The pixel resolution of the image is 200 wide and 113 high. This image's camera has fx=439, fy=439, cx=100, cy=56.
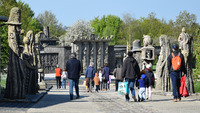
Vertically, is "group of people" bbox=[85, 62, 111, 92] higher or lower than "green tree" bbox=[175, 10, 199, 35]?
lower

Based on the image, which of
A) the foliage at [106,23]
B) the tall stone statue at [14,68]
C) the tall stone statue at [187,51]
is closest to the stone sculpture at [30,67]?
the tall stone statue at [14,68]

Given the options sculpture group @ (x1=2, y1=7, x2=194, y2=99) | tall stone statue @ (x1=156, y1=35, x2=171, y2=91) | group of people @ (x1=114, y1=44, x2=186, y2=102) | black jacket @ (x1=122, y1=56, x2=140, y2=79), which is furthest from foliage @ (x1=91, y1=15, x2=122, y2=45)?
black jacket @ (x1=122, y1=56, x2=140, y2=79)

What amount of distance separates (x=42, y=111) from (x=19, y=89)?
2.67 metres

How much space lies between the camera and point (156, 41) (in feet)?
263

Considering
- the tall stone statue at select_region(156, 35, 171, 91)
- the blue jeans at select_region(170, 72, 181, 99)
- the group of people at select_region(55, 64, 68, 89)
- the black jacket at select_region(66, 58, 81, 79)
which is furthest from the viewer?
the group of people at select_region(55, 64, 68, 89)

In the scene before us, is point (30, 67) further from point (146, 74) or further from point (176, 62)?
point (176, 62)

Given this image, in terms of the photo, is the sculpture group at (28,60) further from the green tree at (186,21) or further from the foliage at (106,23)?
the foliage at (106,23)

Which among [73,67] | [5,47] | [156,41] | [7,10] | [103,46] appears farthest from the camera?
[156,41]

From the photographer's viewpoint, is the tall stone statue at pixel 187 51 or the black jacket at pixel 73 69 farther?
the tall stone statue at pixel 187 51

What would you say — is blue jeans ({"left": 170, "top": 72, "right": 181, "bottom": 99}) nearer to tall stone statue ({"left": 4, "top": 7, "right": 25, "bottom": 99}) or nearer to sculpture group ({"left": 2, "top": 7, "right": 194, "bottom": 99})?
sculpture group ({"left": 2, "top": 7, "right": 194, "bottom": 99})

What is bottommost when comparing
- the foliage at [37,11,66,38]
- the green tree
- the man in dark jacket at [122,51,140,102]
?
the man in dark jacket at [122,51,140,102]

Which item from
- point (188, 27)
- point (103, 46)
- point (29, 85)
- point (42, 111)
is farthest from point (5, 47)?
point (188, 27)

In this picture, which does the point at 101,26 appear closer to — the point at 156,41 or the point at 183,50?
the point at 156,41

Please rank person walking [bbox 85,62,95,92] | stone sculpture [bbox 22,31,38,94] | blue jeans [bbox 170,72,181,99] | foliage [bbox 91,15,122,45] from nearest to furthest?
blue jeans [bbox 170,72,181,99]
stone sculpture [bbox 22,31,38,94]
person walking [bbox 85,62,95,92]
foliage [bbox 91,15,122,45]
